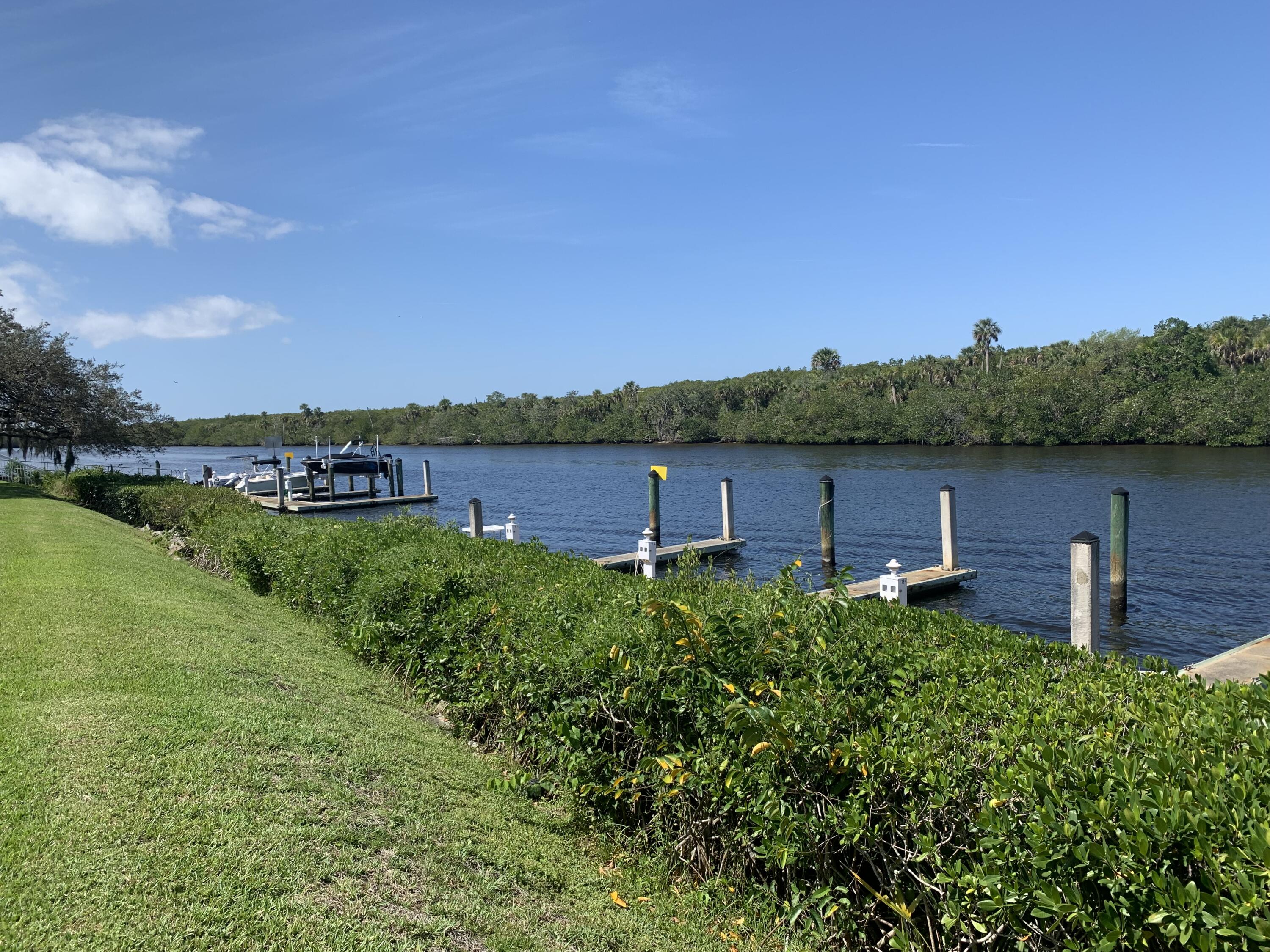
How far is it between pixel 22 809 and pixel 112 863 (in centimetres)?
65

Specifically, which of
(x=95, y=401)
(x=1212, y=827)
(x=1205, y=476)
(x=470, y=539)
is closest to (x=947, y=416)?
(x=1205, y=476)

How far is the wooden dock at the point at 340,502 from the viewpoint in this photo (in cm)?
3475

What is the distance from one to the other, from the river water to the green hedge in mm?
5805

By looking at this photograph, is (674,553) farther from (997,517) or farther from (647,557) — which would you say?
(997,517)

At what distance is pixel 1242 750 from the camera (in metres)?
2.84

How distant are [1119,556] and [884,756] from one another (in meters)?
14.1

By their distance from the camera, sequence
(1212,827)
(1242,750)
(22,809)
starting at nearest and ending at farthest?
1. (1212,827)
2. (1242,750)
3. (22,809)

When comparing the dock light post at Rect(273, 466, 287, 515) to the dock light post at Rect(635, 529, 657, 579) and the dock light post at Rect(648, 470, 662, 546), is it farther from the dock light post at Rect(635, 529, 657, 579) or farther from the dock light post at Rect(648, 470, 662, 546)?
the dock light post at Rect(635, 529, 657, 579)

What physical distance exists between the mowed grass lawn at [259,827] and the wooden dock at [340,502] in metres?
29.1

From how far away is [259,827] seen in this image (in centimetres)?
385

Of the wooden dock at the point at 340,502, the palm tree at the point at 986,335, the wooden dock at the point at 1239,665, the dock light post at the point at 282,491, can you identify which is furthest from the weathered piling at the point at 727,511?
the palm tree at the point at 986,335

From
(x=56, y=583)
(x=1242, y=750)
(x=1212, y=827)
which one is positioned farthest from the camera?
(x=56, y=583)

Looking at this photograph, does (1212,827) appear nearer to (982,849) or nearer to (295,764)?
(982,849)

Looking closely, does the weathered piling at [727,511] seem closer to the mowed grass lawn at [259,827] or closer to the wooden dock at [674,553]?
the wooden dock at [674,553]
